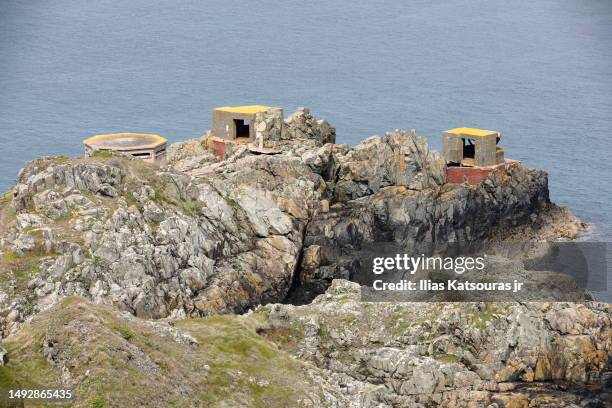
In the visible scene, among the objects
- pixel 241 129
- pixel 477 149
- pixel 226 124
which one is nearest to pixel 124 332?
pixel 226 124

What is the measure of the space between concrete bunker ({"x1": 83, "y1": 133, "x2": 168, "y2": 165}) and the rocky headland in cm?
228

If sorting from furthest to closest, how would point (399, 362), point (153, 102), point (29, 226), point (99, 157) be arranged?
point (153, 102) → point (99, 157) → point (29, 226) → point (399, 362)

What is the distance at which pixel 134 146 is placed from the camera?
3949 inches

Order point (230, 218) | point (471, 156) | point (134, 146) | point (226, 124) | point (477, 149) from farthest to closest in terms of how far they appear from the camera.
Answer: point (471, 156)
point (477, 149)
point (226, 124)
point (134, 146)
point (230, 218)

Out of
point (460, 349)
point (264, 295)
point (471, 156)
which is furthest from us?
point (471, 156)

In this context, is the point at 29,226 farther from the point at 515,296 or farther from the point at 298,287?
the point at 515,296

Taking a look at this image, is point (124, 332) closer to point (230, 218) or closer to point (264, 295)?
point (264, 295)

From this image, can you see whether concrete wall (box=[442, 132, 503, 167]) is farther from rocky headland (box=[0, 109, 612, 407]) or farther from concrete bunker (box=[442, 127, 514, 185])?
rocky headland (box=[0, 109, 612, 407])

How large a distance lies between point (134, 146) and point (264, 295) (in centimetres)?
2073

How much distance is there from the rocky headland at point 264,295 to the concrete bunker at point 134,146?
228cm

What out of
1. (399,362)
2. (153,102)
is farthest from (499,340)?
(153,102)

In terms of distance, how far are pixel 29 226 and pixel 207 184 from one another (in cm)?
1670

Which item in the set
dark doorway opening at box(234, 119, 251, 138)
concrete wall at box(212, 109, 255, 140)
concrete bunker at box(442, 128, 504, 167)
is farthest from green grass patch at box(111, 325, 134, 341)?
concrete bunker at box(442, 128, 504, 167)

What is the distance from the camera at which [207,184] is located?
9300 cm
